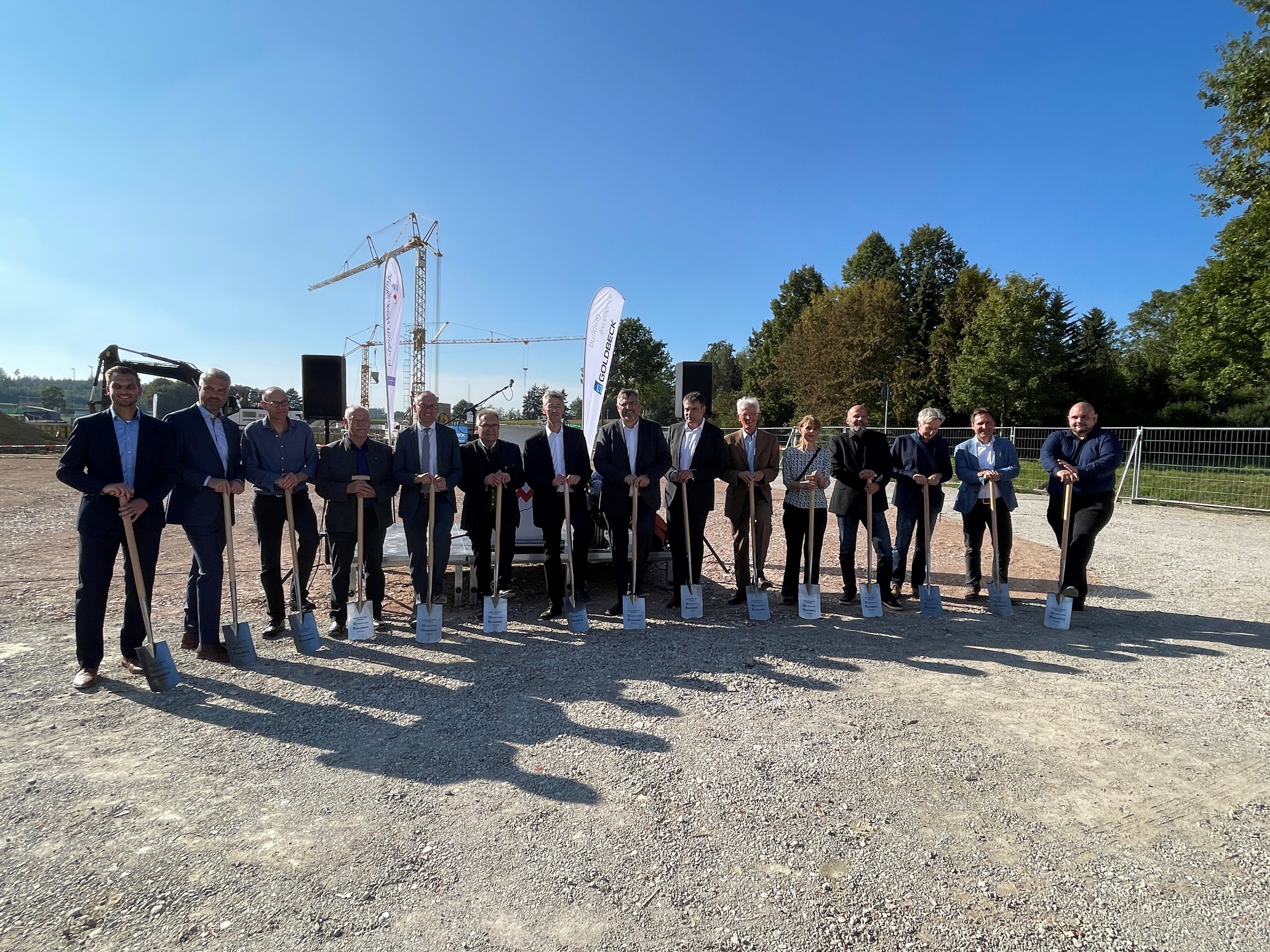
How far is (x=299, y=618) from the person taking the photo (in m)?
4.80

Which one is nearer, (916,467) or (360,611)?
(360,611)

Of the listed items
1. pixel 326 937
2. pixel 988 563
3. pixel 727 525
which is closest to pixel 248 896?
pixel 326 937

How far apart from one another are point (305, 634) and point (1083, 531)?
21.7 feet

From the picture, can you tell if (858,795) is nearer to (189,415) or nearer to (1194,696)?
(1194,696)

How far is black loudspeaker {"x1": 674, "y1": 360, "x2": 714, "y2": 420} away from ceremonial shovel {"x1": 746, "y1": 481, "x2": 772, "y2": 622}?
2798mm

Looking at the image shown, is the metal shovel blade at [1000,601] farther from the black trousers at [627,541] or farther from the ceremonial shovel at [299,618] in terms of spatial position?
the ceremonial shovel at [299,618]

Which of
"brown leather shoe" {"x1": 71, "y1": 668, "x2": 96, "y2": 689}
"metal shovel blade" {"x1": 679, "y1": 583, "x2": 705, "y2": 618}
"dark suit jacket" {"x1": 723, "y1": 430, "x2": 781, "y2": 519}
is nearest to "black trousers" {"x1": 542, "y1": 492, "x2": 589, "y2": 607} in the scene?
"metal shovel blade" {"x1": 679, "y1": 583, "x2": 705, "y2": 618}

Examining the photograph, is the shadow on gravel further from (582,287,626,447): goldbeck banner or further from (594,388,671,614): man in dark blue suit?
(582,287,626,447): goldbeck banner

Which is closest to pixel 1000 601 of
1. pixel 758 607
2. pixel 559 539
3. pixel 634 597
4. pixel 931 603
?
pixel 931 603

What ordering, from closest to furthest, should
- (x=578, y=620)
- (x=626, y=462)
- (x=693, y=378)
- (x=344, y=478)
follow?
(x=344, y=478) → (x=578, y=620) → (x=626, y=462) → (x=693, y=378)

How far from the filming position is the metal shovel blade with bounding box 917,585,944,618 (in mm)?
5812

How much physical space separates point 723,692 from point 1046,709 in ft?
6.29

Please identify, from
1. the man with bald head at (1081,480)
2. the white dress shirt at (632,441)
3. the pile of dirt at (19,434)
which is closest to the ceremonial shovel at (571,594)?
the white dress shirt at (632,441)

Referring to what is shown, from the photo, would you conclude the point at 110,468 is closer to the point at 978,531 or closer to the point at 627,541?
the point at 627,541
